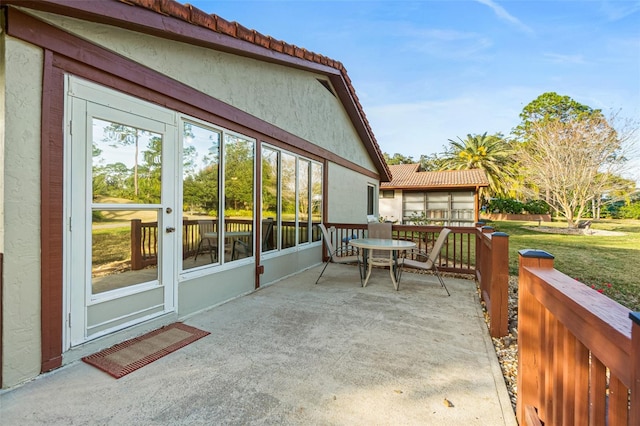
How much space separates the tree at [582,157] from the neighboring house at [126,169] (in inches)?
616

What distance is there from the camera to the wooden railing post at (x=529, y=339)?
64.5 inches

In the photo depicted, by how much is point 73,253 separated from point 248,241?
231 centimetres

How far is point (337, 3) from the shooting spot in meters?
7.21

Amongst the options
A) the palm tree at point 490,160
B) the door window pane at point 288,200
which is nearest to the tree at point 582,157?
the palm tree at point 490,160

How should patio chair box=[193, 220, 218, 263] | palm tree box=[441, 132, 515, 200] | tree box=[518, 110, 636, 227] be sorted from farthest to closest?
palm tree box=[441, 132, 515, 200]
tree box=[518, 110, 636, 227]
patio chair box=[193, 220, 218, 263]

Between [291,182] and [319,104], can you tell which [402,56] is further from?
[291,182]

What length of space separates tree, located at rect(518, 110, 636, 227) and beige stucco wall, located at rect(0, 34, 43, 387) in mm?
18815

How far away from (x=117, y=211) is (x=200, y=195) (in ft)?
3.32

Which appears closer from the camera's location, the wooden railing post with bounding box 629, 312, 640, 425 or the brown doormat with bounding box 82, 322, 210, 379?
the wooden railing post with bounding box 629, 312, 640, 425

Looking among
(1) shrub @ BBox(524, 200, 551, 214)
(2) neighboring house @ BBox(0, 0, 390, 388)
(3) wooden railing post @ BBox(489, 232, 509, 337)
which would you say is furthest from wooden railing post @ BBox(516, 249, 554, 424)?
(1) shrub @ BBox(524, 200, 551, 214)

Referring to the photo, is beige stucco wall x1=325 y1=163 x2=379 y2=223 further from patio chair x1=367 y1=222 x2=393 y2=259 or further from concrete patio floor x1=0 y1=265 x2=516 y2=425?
concrete patio floor x1=0 y1=265 x2=516 y2=425

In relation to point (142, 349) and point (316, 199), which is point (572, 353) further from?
point (316, 199)

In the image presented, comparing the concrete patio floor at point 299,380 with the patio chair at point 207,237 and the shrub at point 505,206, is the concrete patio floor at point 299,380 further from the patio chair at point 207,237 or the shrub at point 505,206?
the shrub at point 505,206

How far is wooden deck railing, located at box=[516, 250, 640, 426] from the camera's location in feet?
2.63
